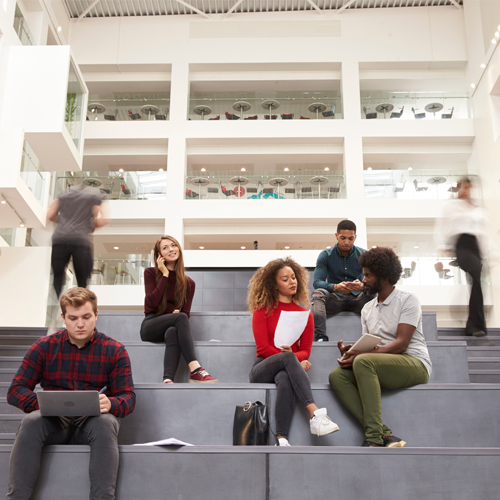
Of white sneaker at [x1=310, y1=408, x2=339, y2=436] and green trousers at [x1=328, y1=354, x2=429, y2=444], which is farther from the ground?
green trousers at [x1=328, y1=354, x2=429, y2=444]

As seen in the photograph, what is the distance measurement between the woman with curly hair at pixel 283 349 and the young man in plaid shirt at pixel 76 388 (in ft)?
2.54

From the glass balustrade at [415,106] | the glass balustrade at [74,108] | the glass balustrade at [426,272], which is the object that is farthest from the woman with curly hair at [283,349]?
the glass balustrade at [415,106]

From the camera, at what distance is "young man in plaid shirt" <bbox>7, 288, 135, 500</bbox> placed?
2.24 meters

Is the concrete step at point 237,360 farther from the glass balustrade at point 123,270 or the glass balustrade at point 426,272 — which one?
the glass balustrade at point 123,270

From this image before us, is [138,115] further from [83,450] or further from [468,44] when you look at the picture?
[83,450]

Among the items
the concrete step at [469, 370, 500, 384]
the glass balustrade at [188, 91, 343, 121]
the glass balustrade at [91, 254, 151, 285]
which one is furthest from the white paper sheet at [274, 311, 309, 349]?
the glass balustrade at [188, 91, 343, 121]

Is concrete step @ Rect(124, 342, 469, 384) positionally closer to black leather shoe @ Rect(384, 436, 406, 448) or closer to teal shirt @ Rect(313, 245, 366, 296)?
black leather shoe @ Rect(384, 436, 406, 448)

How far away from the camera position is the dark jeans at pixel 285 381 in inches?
108

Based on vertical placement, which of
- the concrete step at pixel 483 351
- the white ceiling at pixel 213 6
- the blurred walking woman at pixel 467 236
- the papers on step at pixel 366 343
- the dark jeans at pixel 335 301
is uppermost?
the white ceiling at pixel 213 6

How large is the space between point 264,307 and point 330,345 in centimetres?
55

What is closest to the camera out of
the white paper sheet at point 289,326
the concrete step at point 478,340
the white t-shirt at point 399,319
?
the white t-shirt at point 399,319

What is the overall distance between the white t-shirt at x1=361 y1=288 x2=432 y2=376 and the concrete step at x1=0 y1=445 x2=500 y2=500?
70 cm

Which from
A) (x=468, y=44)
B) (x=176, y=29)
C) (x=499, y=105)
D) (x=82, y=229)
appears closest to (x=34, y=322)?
(x=82, y=229)

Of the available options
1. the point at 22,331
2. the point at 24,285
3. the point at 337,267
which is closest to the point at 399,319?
the point at 337,267
